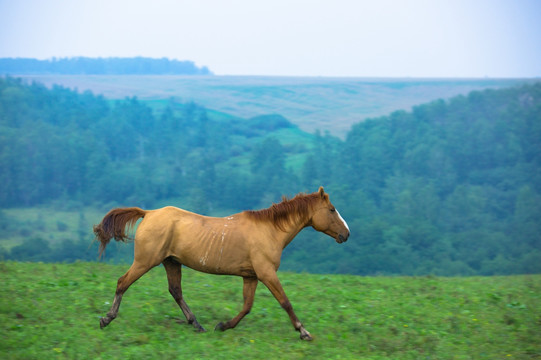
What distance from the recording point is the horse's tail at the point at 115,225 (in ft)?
Result: 26.2

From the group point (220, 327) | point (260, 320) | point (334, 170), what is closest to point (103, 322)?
point (220, 327)

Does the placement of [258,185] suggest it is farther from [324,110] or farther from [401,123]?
[324,110]

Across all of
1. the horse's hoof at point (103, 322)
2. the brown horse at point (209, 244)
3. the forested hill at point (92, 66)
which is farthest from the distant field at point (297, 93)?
the horse's hoof at point (103, 322)

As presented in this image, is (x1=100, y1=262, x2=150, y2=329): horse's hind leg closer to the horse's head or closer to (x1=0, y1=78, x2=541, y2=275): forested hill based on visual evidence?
the horse's head

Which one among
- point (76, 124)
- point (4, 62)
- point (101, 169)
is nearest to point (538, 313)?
point (101, 169)

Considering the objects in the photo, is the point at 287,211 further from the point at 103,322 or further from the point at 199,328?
the point at 103,322

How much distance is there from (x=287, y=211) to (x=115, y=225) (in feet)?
8.45

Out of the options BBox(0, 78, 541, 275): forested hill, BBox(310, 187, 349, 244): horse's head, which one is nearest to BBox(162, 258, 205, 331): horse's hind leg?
BBox(310, 187, 349, 244): horse's head

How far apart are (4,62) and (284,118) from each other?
247 feet

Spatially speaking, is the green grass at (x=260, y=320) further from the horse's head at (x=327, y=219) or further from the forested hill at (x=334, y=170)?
the forested hill at (x=334, y=170)

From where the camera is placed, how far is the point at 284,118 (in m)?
141

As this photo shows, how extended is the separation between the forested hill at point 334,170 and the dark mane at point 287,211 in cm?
5100

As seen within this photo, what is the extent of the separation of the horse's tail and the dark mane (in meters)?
1.70

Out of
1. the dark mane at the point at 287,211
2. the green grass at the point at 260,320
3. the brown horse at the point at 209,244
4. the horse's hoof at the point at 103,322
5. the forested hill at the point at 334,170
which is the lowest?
the forested hill at the point at 334,170
